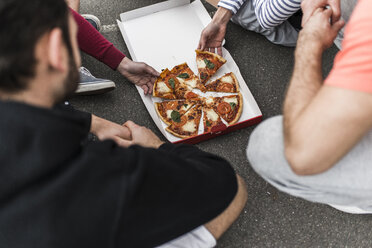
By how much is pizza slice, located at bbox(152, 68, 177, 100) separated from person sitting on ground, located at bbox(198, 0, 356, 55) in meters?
0.27

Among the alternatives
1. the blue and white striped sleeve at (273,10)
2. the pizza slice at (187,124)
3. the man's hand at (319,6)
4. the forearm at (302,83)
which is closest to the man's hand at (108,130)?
the pizza slice at (187,124)

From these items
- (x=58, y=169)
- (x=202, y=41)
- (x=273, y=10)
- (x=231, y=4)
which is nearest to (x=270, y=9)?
(x=273, y=10)

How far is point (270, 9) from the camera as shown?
156 cm

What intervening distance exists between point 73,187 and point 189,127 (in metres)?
0.94

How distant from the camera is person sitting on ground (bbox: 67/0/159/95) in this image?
5.21ft

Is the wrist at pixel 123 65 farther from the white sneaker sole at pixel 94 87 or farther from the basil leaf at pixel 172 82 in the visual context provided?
the basil leaf at pixel 172 82

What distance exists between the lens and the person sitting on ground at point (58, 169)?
692mm

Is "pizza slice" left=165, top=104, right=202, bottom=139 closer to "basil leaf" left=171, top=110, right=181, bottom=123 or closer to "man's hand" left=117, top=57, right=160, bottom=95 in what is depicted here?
"basil leaf" left=171, top=110, right=181, bottom=123

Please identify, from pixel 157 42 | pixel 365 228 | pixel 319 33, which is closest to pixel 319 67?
pixel 319 33

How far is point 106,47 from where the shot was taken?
163 centimetres

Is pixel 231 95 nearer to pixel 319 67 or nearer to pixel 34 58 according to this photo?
pixel 319 67

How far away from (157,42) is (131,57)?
0.18m

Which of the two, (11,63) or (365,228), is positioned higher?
(11,63)

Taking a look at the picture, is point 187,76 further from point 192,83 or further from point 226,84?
point 226,84
